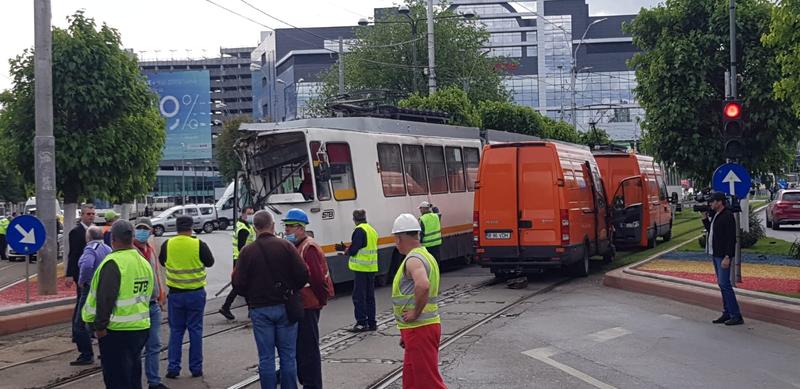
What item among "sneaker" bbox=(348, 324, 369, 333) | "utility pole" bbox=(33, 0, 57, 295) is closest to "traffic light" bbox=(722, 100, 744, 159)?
"sneaker" bbox=(348, 324, 369, 333)

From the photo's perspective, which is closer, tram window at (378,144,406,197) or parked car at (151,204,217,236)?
tram window at (378,144,406,197)

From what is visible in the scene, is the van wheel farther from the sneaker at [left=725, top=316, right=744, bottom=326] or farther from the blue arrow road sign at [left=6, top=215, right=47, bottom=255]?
the blue arrow road sign at [left=6, top=215, right=47, bottom=255]

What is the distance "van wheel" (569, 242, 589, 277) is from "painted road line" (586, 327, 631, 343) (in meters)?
6.90

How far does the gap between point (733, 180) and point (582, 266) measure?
5079 mm

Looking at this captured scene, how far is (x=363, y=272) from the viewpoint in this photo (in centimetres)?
1280

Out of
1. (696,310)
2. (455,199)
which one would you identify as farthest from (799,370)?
(455,199)

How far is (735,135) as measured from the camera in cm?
1504

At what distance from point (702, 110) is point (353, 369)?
14884 mm

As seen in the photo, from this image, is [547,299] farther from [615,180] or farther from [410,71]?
[410,71]

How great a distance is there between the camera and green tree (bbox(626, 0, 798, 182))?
20875 millimetres

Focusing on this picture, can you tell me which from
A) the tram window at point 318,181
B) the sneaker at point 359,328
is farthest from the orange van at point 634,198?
the sneaker at point 359,328

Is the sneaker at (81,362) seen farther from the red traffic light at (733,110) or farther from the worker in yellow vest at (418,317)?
the red traffic light at (733,110)

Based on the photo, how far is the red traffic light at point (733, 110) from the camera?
49.4ft

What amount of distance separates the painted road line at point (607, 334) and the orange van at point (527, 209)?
536 centimetres
